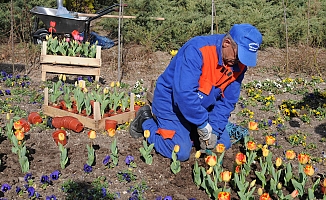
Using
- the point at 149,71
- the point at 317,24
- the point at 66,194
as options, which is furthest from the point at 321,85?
the point at 66,194

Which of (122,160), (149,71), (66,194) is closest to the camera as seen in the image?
(66,194)

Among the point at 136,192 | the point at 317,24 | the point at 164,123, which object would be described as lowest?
the point at 136,192

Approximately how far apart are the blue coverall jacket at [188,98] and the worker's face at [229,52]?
1.7 inches

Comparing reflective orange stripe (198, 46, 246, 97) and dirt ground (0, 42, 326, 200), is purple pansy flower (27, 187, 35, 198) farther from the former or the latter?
reflective orange stripe (198, 46, 246, 97)

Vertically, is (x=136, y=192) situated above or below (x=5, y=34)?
below

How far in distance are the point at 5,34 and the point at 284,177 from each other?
7.61m

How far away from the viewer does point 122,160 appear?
3.97m

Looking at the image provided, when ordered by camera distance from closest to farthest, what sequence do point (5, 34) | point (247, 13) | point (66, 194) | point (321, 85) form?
point (66, 194)
point (321, 85)
point (5, 34)
point (247, 13)

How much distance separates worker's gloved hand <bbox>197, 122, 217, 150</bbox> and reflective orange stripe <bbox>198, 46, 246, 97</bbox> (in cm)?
30

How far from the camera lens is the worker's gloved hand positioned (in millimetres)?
3849

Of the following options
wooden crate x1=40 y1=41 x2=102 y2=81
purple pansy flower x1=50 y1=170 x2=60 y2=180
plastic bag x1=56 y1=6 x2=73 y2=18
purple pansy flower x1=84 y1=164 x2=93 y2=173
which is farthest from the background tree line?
purple pansy flower x1=50 y1=170 x2=60 y2=180

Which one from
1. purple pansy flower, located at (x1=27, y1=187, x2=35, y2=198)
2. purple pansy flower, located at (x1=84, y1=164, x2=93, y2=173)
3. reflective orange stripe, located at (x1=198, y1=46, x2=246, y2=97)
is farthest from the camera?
reflective orange stripe, located at (x1=198, y1=46, x2=246, y2=97)

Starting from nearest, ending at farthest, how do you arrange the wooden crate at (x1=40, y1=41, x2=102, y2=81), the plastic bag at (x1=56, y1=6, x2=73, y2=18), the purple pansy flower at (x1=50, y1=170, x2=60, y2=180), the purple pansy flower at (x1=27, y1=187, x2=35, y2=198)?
1. the purple pansy flower at (x1=27, y1=187, x2=35, y2=198)
2. the purple pansy flower at (x1=50, y1=170, x2=60, y2=180)
3. the wooden crate at (x1=40, y1=41, x2=102, y2=81)
4. the plastic bag at (x1=56, y1=6, x2=73, y2=18)

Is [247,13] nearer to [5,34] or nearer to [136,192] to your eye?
[5,34]
